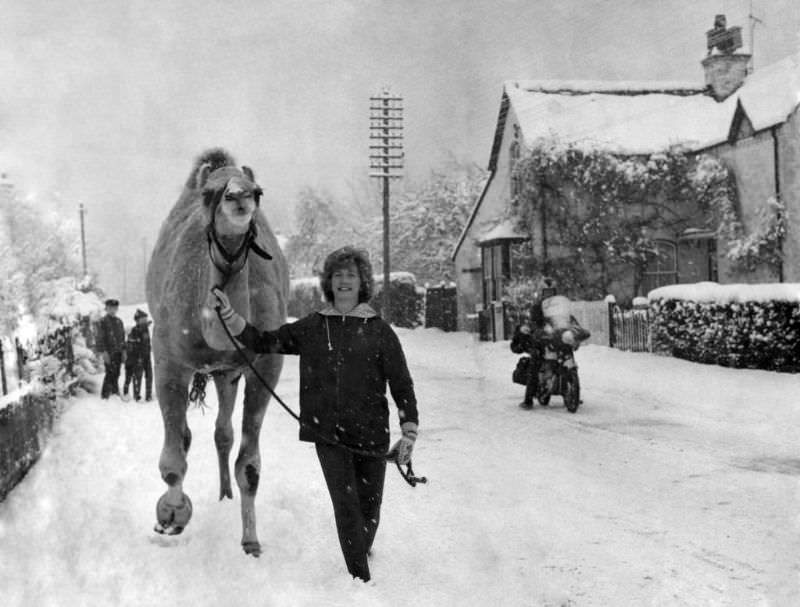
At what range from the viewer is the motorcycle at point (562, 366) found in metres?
11.1

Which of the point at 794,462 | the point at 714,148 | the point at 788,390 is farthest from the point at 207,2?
the point at 714,148

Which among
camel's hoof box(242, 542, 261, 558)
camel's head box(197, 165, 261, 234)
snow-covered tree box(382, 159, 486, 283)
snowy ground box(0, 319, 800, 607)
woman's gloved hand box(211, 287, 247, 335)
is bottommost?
snowy ground box(0, 319, 800, 607)

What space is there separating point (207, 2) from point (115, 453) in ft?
15.7

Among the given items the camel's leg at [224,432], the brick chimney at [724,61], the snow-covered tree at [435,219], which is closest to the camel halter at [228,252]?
the camel's leg at [224,432]

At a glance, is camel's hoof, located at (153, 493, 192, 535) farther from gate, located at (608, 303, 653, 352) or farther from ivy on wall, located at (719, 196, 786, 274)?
ivy on wall, located at (719, 196, 786, 274)

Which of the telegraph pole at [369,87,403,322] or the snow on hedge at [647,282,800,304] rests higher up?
the telegraph pole at [369,87,403,322]

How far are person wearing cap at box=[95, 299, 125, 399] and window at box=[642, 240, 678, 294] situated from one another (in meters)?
17.4

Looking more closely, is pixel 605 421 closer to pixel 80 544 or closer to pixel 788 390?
pixel 788 390

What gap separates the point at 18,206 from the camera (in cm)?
1227

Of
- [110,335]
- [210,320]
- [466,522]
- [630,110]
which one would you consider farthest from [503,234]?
[210,320]

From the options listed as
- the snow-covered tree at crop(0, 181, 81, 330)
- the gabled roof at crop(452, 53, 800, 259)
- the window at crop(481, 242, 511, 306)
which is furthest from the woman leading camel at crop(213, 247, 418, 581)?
the window at crop(481, 242, 511, 306)

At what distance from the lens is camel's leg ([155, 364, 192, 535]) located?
473 cm

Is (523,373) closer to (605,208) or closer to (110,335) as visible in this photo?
(110,335)

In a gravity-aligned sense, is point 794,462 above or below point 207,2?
below
